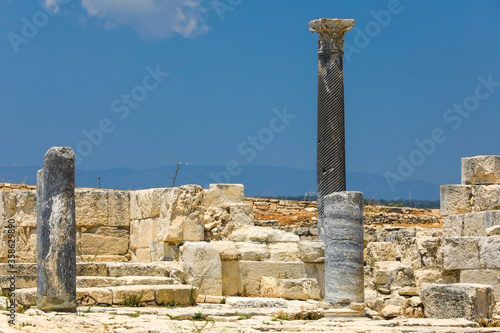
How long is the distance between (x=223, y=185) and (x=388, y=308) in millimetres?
4090

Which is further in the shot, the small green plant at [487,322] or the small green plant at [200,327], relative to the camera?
the small green plant at [487,322]

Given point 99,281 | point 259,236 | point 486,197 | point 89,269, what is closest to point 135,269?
point 89,269

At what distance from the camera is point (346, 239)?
35.6 ft

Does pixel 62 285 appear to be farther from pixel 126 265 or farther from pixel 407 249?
pixel 407 249

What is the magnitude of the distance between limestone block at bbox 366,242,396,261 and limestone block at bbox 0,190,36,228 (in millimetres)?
6357

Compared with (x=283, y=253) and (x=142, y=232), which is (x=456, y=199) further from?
(x=142, y=232)

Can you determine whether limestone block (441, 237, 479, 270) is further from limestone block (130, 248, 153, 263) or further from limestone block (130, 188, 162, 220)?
limestone block (130, 248, 153, 263)

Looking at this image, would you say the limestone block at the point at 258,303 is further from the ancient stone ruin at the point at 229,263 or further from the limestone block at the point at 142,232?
the limestone block at the point at 142,232

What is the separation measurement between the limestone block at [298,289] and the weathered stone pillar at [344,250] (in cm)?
126

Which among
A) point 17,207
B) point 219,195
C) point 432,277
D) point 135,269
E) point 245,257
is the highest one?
point 219,195

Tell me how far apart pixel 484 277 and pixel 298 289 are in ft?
8.88

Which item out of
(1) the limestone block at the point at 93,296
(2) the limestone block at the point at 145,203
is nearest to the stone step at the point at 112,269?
(1) the limestone block at the point at 93,296

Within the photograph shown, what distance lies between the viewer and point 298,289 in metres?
12.1

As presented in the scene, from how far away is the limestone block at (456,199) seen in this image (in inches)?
528
